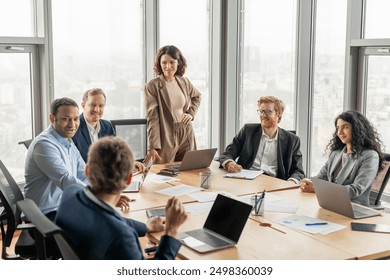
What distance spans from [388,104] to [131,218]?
2677mm

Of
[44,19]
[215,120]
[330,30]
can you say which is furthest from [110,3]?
[330,30]

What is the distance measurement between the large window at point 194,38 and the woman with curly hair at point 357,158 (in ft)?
8.69

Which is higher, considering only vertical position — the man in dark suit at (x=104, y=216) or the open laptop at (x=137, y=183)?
the man in dark suit at (x=104, y=216)

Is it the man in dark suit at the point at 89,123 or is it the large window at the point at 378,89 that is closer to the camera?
the man in dark suit at the point at 89,123

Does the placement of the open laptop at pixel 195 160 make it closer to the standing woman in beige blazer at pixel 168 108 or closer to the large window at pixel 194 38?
the standing woman in beige blazer at pixel 168 108

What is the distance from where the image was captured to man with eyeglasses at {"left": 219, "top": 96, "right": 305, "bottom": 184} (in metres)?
4.24

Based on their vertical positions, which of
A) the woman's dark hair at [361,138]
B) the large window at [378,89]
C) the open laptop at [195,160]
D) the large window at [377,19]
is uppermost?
Answer: the large window at [377,19]

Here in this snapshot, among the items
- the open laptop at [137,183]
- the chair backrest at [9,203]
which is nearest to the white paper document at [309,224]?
the open laptop at [137,183]

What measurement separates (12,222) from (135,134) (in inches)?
71.5

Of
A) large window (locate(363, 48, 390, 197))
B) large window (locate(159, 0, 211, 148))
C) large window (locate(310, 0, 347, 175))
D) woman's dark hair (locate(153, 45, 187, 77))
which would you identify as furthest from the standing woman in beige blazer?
large window (locate(363, 48, 390, 197))

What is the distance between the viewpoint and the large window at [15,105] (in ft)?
16.6

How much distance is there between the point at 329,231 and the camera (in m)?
2.73

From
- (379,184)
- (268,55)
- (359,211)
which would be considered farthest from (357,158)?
(268,55)

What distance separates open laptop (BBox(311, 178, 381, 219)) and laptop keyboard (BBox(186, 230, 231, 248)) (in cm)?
78
